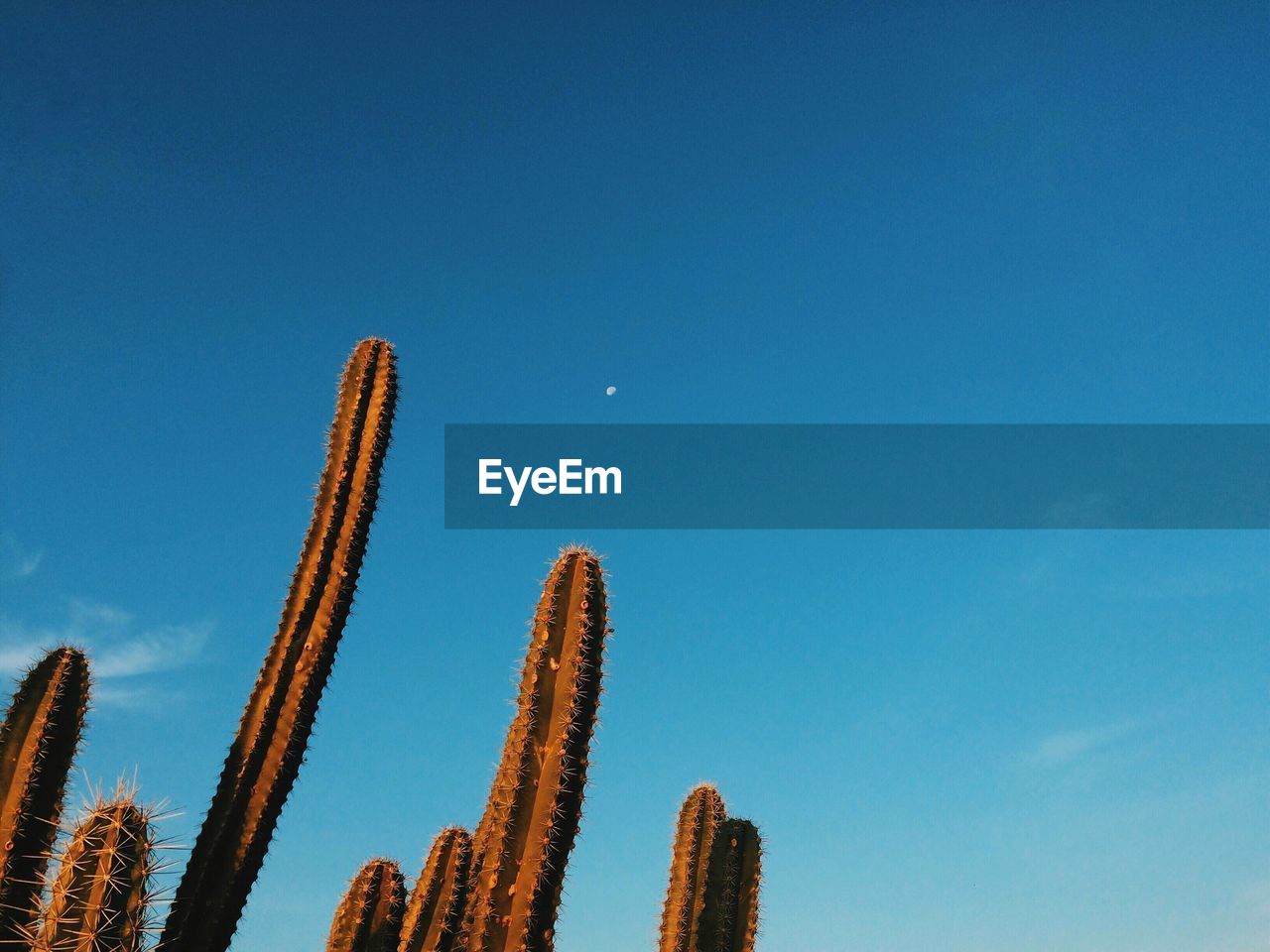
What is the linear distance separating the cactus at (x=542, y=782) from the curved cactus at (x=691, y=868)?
300cm

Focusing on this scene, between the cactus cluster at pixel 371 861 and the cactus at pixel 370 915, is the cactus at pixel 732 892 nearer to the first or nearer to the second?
the cactus cluster at pixel 371 861

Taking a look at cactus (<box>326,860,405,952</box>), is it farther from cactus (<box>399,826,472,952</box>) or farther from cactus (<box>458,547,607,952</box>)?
cactus (<box>458,547,607,952</box>)

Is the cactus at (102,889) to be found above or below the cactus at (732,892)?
below

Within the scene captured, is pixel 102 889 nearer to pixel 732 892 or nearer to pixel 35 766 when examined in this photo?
pixel 35 766

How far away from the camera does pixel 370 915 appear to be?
351 inches

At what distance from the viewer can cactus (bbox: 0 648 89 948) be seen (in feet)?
22.2

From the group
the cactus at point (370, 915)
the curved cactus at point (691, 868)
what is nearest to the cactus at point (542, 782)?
the cactus at point (370, 915)

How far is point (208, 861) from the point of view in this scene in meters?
7.75

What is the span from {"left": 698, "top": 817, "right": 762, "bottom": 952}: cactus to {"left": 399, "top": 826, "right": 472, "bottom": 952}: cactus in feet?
7.07

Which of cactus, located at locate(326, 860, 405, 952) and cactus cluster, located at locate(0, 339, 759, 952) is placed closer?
cactus cluster, located at locate(0, 339, 759, 952)

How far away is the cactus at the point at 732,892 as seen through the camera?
935cm

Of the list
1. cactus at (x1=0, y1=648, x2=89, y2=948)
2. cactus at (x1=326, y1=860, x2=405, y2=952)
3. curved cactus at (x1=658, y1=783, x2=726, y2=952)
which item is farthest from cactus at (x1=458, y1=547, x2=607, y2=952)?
curved cactus at (x1=658, y1=783, x2=726, y2=952)

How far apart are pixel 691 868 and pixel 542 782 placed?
11.8ft

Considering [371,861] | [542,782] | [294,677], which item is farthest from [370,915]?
[542,782]
